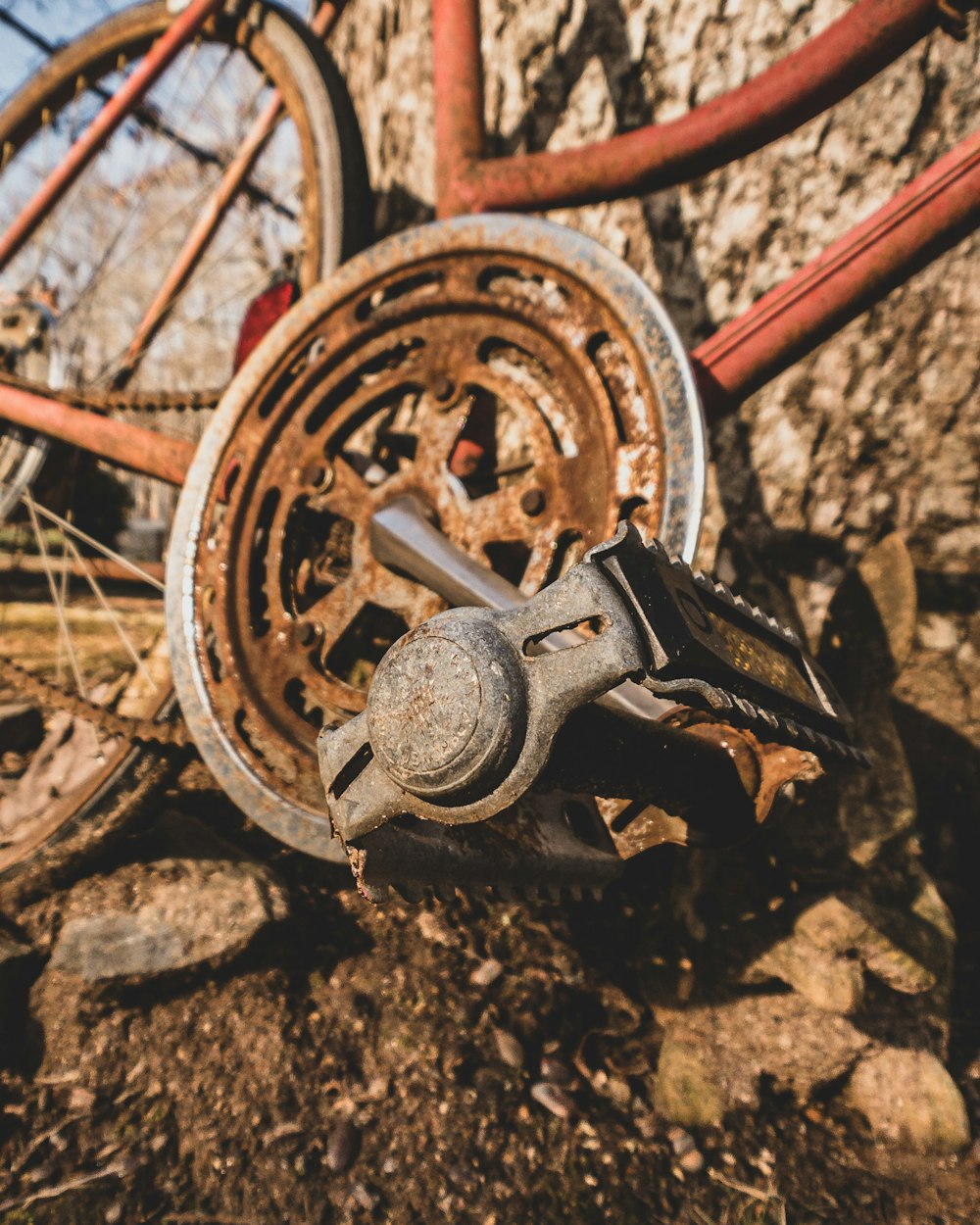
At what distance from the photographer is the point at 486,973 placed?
1661 millimetres

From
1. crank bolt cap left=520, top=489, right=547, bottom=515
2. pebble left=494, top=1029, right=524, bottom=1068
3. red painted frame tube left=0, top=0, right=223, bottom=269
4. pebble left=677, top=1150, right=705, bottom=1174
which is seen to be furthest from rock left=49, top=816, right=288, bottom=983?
red painted frame tube left=0, top=0, right=223, bottom=269

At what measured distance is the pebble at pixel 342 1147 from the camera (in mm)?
1292

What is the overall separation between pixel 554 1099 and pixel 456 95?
87.1 inches

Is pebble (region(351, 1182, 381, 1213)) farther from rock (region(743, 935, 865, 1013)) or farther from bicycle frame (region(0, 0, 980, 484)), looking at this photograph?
bicycle frame (region(0, 0, 980, 484))

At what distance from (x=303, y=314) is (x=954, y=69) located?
1.76m

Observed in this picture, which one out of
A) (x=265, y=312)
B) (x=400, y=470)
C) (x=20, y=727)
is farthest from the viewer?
(x=20, y=727)

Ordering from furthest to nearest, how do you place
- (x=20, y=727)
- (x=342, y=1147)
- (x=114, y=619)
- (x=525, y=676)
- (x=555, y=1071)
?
1. (x=20, y=727)
2. (x=114, y=619)
3. (x=555, y=1071)
4. (x=342, y=1147)
5. (x=525, y=676)

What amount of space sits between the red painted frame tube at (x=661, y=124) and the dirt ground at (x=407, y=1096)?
1.67 m

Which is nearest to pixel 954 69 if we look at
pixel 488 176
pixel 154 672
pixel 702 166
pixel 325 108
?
pixel 702 166

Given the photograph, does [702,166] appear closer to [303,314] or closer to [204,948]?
[303,314]

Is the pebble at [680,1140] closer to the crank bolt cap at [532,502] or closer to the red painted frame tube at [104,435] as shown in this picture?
the crank bolt cap at [532,502]

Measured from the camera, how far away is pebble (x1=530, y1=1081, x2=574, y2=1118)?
1.43 meters

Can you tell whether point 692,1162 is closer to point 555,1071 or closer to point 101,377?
point 555,1071

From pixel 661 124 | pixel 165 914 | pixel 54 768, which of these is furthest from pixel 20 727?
pixel 661 124
